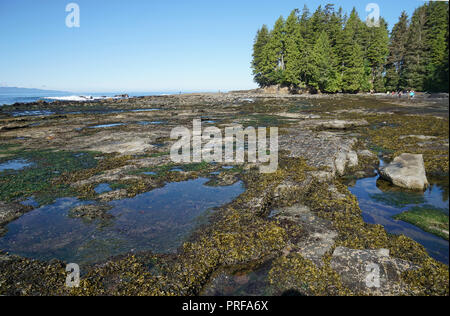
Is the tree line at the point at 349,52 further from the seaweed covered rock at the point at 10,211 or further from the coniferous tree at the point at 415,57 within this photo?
the seaweed covered rock at the point at 10,211

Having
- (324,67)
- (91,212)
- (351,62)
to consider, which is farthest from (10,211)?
(351,62)

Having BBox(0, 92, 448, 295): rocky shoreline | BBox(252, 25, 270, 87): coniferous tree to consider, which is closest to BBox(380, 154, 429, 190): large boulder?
BBox(0, 92, 448, 295): rocky shoreline

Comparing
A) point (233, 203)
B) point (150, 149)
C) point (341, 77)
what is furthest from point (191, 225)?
point (341, 77)

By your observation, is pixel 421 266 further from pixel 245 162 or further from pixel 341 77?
pixel 341 77

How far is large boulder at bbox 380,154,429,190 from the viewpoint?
1006 cm

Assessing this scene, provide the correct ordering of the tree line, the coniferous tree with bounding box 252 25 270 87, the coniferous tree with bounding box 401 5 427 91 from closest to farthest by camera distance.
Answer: the coniferous tree with bounding box 401 5 427 91, the tree line, the coniferous tree with bounding box 252 25 270 87

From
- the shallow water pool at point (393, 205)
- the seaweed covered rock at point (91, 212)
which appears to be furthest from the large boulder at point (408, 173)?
the seaweed covered rock at point (91, 212)

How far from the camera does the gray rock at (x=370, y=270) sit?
5.42 m

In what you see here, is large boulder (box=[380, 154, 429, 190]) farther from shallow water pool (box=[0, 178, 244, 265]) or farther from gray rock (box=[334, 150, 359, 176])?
shallow water pool (box=[0, 178, 244, 265])

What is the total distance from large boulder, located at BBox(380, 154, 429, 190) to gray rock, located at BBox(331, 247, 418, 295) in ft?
17.1

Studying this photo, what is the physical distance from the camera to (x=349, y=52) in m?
68.0

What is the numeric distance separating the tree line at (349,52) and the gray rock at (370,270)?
6649cm

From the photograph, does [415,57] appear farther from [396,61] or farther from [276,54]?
[276,54]
